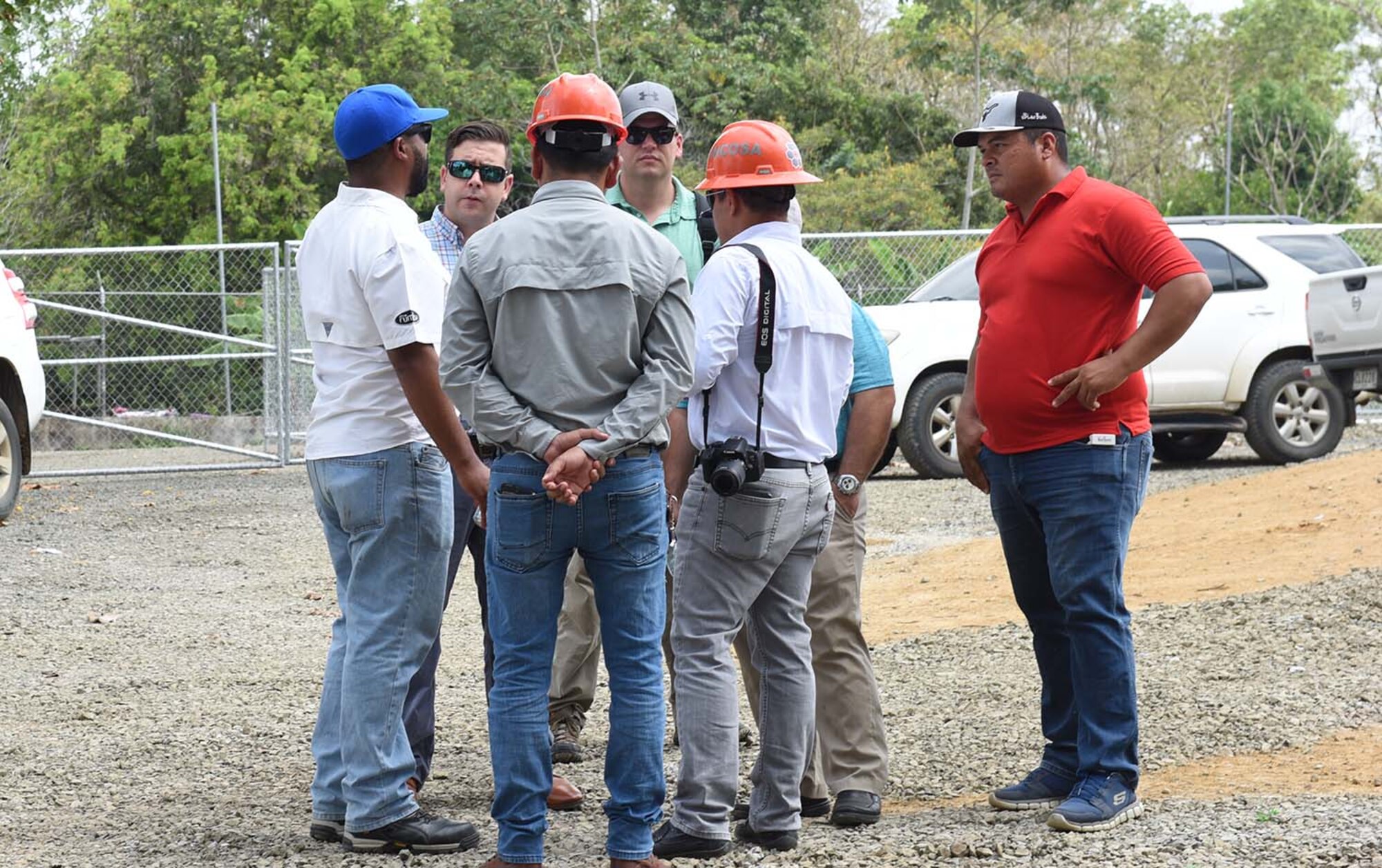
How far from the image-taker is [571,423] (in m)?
3.97

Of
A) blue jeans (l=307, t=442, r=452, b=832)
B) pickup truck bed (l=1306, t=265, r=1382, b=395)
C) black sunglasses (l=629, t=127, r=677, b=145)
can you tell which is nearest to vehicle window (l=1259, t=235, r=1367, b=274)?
pickup truck bed (l=1306, t=265, r=1382, b=395)

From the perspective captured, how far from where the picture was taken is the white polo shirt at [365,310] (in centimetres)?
429

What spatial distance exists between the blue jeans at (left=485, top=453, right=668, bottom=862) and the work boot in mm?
1502

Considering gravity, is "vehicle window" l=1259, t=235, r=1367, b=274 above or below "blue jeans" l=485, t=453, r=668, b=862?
Result: above

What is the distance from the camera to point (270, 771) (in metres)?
5.55

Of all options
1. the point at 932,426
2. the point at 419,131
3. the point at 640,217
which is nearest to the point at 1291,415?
the point at 932,426

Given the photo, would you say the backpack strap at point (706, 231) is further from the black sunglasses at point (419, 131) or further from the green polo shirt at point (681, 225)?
the black sunglasses at point (419, 131)

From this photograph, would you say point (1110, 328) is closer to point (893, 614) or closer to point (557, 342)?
point (557, 342)

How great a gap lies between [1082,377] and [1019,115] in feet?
2.53

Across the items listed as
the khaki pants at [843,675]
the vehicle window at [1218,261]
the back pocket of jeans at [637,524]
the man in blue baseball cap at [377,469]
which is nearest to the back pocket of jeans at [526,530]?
the back pocket of jeans at [637,524]

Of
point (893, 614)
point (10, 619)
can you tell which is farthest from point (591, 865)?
point (10, 619)

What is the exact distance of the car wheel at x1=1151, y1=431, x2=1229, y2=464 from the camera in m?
15.1

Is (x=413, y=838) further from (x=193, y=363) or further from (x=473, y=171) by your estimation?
(x=193, y=363)

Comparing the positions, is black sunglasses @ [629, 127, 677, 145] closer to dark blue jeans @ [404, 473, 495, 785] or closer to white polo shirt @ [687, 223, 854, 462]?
white polo shirt @ [687, 223, 854, 462]
